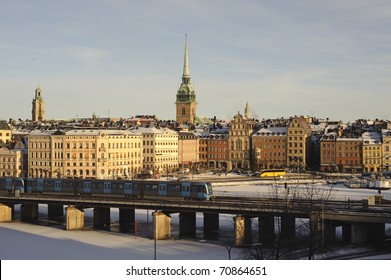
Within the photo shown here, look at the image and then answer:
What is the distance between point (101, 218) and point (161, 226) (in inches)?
345

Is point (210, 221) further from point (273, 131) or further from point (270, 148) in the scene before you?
point (273, 131)

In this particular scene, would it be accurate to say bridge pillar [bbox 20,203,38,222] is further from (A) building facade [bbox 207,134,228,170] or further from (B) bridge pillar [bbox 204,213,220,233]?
(A) building facade [bbox 207,134,228,170]

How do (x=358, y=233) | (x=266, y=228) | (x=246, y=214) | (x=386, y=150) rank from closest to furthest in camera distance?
(x=358, y=233)
(x=266, y=228)
(x=246, y=214)
(x=386, y=150)

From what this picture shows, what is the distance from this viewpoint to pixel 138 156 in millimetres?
120875

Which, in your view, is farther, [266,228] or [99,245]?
[266,228]

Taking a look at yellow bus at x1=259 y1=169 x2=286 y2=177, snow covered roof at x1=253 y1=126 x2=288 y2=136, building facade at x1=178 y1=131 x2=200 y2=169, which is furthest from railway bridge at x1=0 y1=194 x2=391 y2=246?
building facade at x1=178 y1=131 x2=200 y2=169

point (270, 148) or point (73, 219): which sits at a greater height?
point (270, 148)

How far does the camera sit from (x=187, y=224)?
51.4 meters

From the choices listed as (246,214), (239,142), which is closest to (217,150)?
(239,142)

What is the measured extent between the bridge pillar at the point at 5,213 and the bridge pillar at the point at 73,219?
334 inches

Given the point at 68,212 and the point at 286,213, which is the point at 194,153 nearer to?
the point at 68,212

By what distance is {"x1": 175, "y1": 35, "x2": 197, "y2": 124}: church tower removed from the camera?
186 metres

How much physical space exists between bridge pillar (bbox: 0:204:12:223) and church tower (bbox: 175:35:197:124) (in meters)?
125
